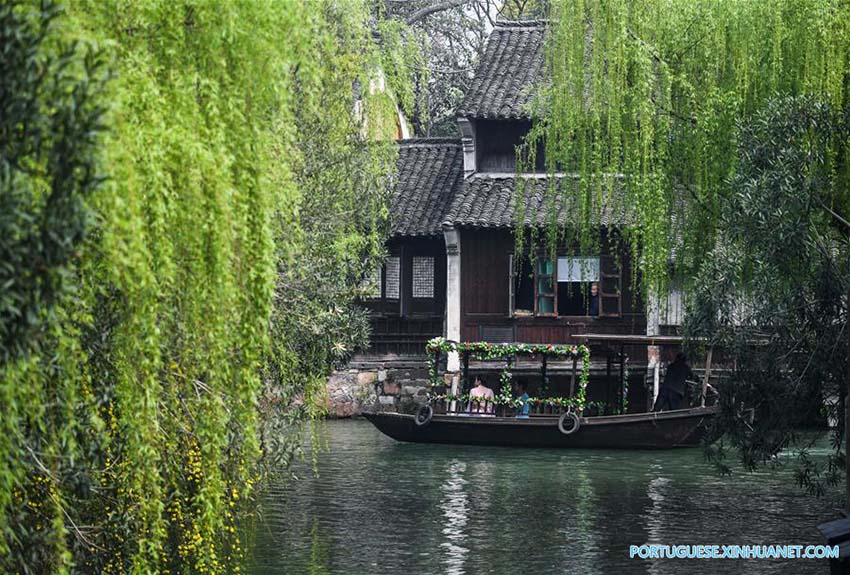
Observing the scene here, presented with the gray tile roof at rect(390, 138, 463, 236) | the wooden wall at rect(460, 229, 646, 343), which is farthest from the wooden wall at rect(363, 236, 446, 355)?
the wooden wall at rect(460, 229, 646, 343)

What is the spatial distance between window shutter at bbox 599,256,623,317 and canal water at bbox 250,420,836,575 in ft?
16.8

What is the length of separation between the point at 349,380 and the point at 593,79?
16756 millimetres

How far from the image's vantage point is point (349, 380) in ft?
120

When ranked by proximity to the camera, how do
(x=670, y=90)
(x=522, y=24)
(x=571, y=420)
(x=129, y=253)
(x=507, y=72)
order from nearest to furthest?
(x=129, y=253) → (x=670, y=90) → (x=571, y=420) → (x=507, y=72) → (x=522, y=24)

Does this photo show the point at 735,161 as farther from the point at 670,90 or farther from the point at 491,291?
the point at 491,291

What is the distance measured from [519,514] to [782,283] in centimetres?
572

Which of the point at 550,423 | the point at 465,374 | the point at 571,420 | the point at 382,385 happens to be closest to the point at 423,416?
the point at 465,374

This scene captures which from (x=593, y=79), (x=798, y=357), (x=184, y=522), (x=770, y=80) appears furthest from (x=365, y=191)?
(x=184, y=522)

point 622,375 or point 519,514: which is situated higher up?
point 622,375

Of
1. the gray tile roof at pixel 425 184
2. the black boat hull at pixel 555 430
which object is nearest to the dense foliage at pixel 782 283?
the black boat hull at pixel 555 430

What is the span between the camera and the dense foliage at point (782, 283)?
16688mm

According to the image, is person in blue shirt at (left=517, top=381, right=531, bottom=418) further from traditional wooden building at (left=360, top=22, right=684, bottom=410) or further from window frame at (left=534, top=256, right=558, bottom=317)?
window frame at (left=534, top=256, right=558, bottom=317)

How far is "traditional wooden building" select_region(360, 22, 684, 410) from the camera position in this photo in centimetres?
3356

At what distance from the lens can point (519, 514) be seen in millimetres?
20750
